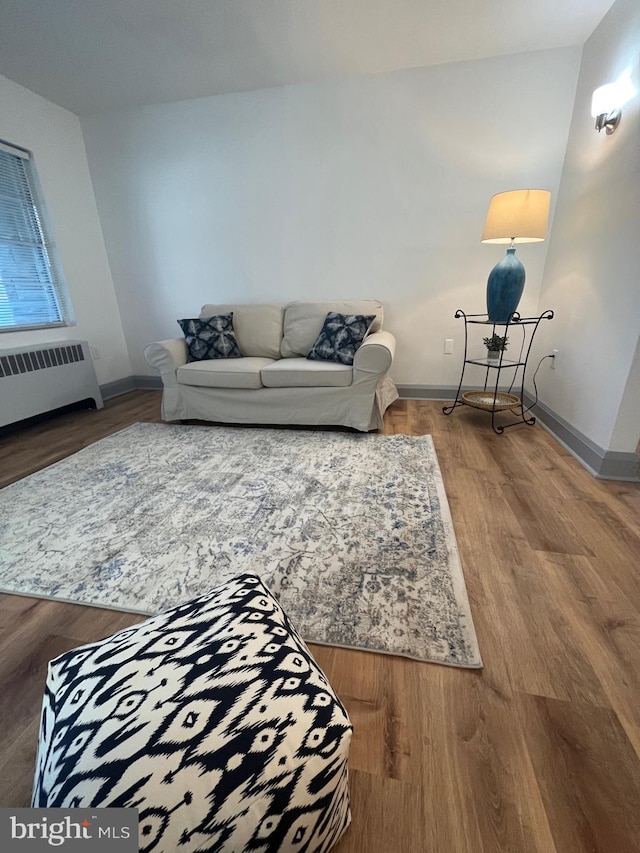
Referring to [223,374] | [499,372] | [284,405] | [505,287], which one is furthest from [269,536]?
[499,372]

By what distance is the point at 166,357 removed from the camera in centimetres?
274

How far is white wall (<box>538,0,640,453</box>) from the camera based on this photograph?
5.96 feet

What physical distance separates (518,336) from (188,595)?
3.18 m

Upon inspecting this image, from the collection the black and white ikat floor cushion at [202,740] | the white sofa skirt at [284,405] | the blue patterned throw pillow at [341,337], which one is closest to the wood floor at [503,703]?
the black and white ikat floor cushion at [202,740]

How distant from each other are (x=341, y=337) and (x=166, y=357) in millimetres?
1362

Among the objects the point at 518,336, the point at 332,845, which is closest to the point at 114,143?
the point at 518,336

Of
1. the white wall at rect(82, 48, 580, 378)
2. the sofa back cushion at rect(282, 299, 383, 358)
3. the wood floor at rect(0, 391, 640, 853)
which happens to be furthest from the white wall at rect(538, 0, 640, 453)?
the sofa back cushion at rect(282, 299, 383, 358)

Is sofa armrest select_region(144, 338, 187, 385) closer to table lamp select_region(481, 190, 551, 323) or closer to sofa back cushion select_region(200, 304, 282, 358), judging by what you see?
sofa back cushion select_region(200, 304, 282, 358)

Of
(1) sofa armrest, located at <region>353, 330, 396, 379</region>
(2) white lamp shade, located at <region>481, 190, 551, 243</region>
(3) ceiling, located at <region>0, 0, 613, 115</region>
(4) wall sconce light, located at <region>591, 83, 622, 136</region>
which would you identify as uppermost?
(3) ceiling, located at <region>0, 0, 613, 115</region>

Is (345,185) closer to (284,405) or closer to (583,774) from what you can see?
(284,405)

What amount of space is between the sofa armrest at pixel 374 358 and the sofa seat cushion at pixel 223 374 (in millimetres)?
741

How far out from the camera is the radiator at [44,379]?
2703mm

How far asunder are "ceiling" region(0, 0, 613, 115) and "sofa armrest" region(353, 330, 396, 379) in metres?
1.96

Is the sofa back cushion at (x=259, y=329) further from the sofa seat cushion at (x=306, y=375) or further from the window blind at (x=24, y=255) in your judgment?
the window blind at (x=24, y=255)
